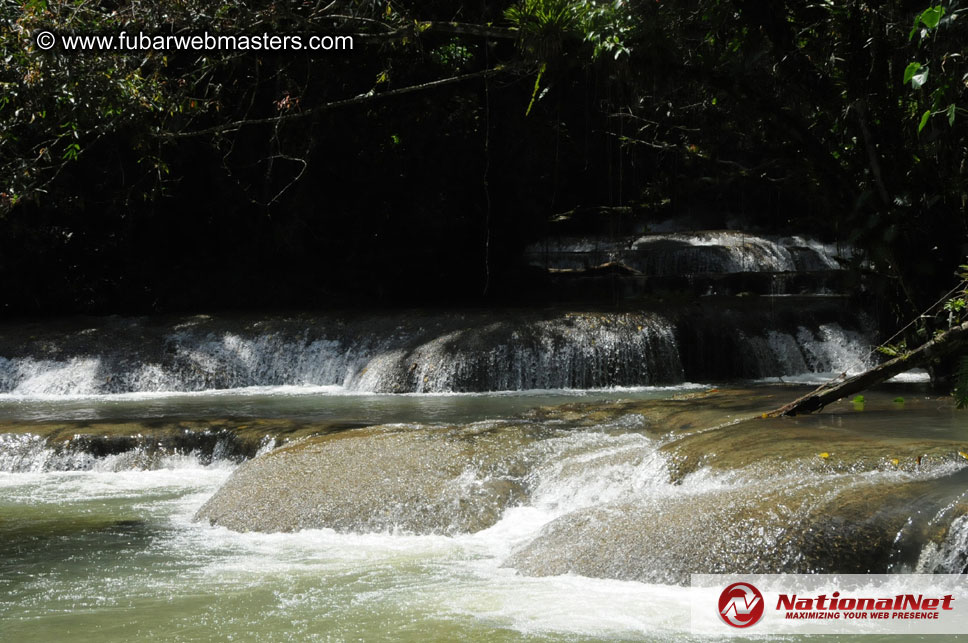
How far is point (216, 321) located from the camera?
1644cm

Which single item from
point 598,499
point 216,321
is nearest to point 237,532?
point 598,499

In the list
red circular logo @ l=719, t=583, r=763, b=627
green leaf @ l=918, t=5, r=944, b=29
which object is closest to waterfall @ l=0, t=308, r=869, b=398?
red circular logo @ l=719, t=583, r=763, b=627

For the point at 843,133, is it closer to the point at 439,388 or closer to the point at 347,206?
the point at 439,388

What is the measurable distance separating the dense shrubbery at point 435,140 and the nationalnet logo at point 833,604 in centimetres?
216

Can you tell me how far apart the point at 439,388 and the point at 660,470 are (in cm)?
685

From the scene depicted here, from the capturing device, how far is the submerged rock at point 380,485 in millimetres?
6871

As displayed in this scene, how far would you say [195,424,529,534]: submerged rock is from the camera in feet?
22.5

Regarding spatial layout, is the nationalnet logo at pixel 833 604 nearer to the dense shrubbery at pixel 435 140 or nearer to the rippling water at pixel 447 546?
the rippling water at pixel 447 546

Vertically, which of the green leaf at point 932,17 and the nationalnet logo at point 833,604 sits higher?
the green leaf at point 932,17

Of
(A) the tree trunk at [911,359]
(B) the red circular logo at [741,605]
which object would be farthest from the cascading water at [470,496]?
(A) the tree trunk at [911,359]

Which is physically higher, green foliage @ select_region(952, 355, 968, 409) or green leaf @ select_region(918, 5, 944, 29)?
green leaf @ select_region(918, 5, 944, 29)

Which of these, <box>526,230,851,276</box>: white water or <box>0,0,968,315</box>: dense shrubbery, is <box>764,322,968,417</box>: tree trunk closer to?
<box>0,0,968,315</box>: dense shrubbery

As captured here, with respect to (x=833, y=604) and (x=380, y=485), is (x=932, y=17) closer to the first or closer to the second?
(x=833, y=604)

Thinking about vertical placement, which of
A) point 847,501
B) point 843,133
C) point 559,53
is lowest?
point 847,501
